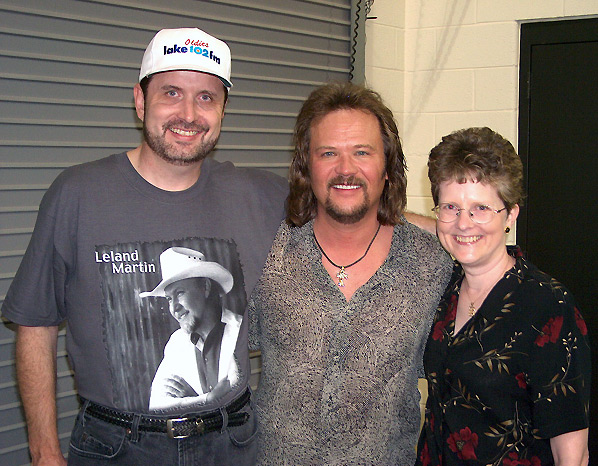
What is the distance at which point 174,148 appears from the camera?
6.11ft

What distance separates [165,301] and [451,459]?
2.79 feet

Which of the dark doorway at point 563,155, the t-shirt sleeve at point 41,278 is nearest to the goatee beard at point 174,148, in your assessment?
the t-shirt sleeve at point 41,278

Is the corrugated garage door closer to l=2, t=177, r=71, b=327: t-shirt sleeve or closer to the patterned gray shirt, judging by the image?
l=2, t=177, r=71, b=327: t-shirt sleeve

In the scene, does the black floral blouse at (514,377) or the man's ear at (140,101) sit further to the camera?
the man's ear at (140,101)

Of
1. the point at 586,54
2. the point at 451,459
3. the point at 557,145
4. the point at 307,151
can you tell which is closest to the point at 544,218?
the point at 557,145

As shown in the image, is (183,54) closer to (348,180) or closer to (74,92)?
(348,180)

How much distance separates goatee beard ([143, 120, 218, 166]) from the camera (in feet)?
6.11

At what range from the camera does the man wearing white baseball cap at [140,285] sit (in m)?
1.82

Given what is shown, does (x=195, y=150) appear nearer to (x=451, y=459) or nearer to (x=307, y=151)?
(x=307, y=151)

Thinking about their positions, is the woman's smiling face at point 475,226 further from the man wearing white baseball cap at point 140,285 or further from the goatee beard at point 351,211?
the man wearing white baseball cap at point 140,285

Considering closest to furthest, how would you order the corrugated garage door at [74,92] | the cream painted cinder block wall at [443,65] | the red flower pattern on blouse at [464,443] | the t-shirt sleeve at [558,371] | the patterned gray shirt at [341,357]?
the t-shirt sleeve at [558,371]
the red flower pattern on blouse at [464,443]
the patterned gray shirt at [341,357]
the corrugated garage door at [74,92]
the cream painted cinder block wall at [443,65]

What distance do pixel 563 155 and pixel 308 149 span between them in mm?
1633

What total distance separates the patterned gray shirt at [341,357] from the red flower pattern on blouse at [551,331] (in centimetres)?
43

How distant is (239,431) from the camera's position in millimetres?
1930
